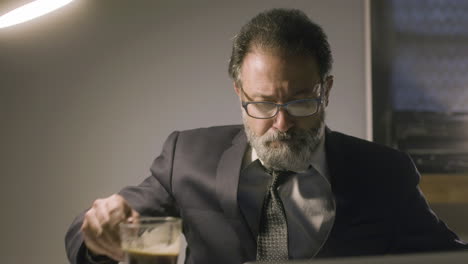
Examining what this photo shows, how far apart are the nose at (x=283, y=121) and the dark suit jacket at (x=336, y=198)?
0.20 m

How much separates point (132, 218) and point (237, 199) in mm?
439

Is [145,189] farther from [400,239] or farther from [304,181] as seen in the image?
[400,239]

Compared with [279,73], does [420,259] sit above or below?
below

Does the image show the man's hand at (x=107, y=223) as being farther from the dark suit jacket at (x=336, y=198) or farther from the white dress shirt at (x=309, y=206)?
the white dress shirt at (x=309, y=206)

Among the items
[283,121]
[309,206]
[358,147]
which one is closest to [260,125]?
[283,121]

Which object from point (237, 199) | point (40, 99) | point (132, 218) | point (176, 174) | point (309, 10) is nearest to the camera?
point (132, 218)

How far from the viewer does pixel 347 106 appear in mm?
2342

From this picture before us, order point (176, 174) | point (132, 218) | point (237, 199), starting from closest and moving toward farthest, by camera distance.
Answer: point (132, 218), point (237, 199), point (176, 174)

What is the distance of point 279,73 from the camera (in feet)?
4.36

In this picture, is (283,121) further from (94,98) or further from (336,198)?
(94,98)

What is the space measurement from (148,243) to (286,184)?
740 millimetres

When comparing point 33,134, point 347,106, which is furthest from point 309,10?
point 33,134

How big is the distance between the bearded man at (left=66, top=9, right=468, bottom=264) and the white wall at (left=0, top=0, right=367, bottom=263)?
0.71 m

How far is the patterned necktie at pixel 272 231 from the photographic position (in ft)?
4.45
